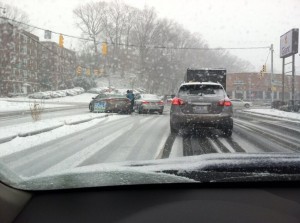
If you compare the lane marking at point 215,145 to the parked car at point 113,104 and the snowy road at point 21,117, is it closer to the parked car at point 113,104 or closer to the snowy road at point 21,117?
the snowy road at point 21,117

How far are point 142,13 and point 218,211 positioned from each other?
3118 cm

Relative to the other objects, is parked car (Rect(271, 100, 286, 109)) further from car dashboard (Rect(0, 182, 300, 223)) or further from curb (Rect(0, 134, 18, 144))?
car dashboard (Rect(0, 182, 300, 223))

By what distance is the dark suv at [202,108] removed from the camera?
10.2 m

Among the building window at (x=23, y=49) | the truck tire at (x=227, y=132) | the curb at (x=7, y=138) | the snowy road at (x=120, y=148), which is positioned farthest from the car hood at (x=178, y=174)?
the building window at (x=23, y=49)

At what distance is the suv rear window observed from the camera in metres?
10.5

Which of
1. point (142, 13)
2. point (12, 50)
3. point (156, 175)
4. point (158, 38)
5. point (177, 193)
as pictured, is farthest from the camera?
point (12, 50)

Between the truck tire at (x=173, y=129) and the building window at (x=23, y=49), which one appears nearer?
the truck tire at (x=173, y=129)

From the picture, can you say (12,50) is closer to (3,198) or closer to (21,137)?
(21,137)

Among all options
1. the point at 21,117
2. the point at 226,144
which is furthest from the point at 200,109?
the point at 21,117

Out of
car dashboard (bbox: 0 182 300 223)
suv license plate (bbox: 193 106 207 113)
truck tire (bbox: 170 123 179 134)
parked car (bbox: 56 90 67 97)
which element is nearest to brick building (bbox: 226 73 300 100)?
parked car (bbox: 56 90 67 97)

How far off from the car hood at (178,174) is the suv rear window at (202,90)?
7607mm

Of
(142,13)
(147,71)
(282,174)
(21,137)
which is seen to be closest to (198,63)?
(147,71)

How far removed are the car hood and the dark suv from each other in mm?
7296

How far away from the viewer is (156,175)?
258cm
